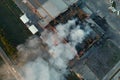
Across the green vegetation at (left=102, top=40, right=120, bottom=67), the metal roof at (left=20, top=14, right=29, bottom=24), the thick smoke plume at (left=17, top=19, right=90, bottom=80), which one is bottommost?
the green vegetation at (left=102, top=40, right=120, bottom=67)

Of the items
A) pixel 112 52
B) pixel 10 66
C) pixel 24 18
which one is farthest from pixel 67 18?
pixel 10 66

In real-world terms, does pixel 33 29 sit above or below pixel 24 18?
below

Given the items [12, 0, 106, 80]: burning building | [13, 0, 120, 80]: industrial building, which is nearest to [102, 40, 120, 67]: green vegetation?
[13, 0, 120, 80]: industrial building

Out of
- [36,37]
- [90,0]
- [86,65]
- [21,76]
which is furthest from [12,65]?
[90,0]

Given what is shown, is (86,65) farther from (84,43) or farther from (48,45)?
(48,45)

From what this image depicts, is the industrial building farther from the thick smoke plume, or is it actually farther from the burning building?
the thick smoke plume

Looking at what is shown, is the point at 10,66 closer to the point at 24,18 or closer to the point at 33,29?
the point at 33,29
